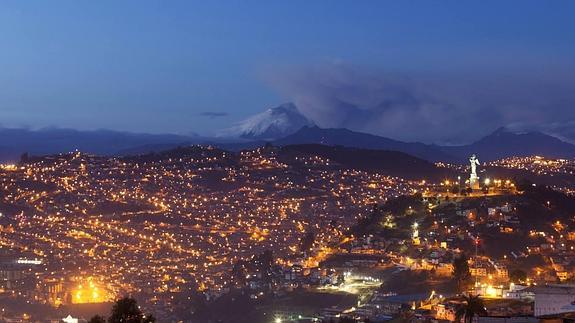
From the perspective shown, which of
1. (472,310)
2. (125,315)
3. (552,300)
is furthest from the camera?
(472,310)

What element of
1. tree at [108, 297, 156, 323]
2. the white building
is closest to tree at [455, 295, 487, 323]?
the white building

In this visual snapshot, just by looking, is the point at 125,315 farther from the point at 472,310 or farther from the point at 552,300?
the point at 552,300

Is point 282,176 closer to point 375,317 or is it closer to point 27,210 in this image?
point 27,210

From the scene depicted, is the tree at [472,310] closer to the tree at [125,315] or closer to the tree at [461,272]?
the tree at [125,315]

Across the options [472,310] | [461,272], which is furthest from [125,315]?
[461,272]

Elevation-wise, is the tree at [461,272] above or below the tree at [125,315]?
below

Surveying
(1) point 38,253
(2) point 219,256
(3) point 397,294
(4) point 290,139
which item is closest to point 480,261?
(3) point 397,294

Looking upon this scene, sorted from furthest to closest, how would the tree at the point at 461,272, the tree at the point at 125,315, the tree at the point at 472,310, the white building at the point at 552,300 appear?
1. the tree at the point at 461,272
2. the tree at the point at 472,310
3. the white building at the point at 552,300
4. the tree at the point at 125,315

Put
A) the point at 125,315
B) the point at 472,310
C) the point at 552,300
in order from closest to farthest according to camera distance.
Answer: the point at 125,315, the point at 552,300, the point at 472,310

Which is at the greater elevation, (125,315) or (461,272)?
(125,315)

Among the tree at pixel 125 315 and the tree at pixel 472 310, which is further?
the tree at pixel 472 310

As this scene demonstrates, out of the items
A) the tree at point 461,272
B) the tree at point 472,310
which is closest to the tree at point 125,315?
the tree at point 472,310
